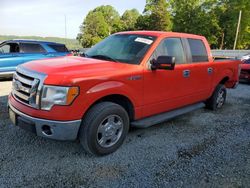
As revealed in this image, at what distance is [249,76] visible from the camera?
953 cm

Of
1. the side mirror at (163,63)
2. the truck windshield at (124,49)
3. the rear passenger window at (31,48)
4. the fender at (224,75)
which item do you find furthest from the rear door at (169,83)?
the rear passenger window at (31,48)

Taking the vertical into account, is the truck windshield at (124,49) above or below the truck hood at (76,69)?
above

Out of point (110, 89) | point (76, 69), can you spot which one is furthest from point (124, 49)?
point (76, 69)

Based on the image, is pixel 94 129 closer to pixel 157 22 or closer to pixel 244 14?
pixel 244 14

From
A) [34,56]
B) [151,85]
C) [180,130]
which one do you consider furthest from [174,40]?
[34,56]

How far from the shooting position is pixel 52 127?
2.97 m

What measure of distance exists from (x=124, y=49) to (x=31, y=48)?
249 inches

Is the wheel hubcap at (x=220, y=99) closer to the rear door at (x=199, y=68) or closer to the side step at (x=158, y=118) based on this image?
the rear door at (x=199, y=68)

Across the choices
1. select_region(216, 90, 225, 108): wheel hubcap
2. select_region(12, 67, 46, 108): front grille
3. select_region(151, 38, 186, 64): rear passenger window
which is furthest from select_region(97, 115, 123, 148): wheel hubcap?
select_region(216, 90, 225, 108): wheel hubcap

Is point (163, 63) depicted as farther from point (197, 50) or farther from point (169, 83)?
point (197, 50)

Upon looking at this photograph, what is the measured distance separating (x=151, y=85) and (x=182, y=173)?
1.41 meters

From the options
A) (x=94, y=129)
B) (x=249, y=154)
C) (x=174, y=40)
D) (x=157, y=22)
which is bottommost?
(x=249, y=154)

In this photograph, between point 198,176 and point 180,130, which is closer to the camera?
point 198,176

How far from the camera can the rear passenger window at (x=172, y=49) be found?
13.2 feet
